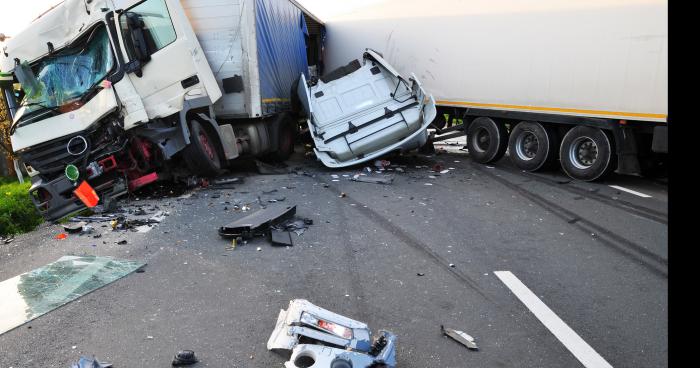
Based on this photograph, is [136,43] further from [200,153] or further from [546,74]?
[546,74]

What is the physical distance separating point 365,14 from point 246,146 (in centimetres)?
490

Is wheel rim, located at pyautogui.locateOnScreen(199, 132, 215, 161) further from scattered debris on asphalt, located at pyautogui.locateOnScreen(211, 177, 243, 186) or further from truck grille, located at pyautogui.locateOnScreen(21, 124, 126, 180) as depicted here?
truck grille, located at pyautogui.locateOnScreen(21, 124, 126, 180)

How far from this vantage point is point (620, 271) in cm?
443

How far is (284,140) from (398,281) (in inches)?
287

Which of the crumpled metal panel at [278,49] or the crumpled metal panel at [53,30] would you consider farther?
the crumpled metal panel at [278,49]

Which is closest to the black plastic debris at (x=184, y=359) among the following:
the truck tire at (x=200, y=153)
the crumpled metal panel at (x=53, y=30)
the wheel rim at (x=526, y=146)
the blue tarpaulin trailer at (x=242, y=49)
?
the truck tire at (x=200, y=153)

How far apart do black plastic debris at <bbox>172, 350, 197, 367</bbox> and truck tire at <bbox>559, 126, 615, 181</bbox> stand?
703 centimetres

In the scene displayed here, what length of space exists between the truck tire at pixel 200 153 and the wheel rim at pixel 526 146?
5509mm

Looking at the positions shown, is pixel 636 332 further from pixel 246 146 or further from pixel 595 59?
pixel 246 146

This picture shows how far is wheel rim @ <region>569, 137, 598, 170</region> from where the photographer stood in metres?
8.18

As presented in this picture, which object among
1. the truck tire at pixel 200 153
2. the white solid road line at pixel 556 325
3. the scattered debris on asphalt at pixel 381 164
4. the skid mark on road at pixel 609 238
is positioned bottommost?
the skid mark on road at pixel 609 238

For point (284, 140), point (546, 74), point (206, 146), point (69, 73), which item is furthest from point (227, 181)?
point (546, 74)

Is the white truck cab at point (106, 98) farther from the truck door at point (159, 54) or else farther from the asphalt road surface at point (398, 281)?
the asphalt road surface at point (398, 281)

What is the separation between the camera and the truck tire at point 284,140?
10828 millimetres
